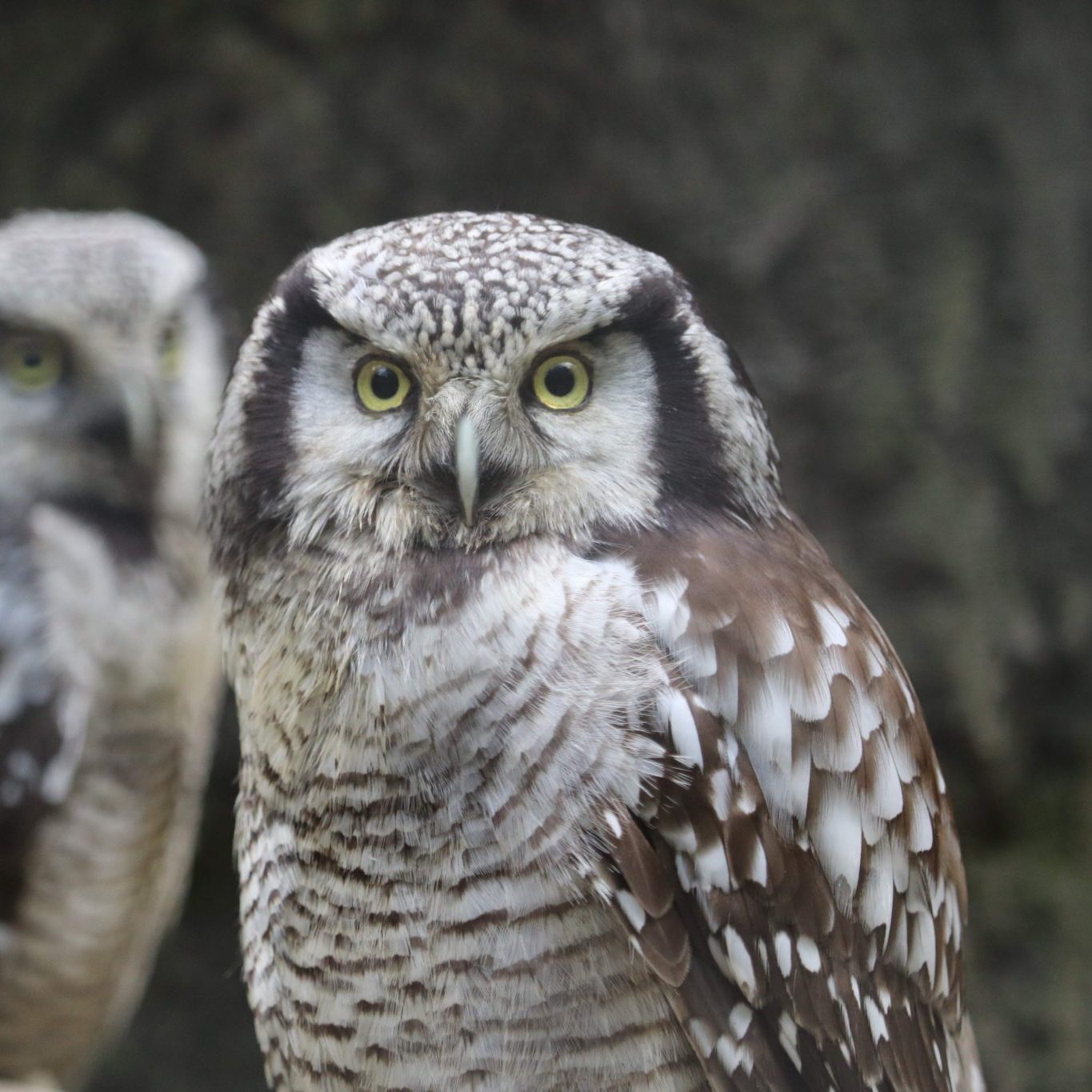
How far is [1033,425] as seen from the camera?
382cm

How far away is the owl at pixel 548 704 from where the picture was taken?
141 centimetres

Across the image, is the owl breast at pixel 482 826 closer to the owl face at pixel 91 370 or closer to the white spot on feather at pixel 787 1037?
the white spot on feather at pixel 787 1037

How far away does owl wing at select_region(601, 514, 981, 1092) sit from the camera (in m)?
1.42

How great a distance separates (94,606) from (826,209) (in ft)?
7.63

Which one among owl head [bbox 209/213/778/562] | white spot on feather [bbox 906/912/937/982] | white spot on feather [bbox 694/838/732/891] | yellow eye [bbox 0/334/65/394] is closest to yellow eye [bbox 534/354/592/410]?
owl head [bbox 209/213/778/562]

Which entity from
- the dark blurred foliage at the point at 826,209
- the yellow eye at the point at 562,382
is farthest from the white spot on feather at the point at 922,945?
the dark blurred foliage at the point at 826,209

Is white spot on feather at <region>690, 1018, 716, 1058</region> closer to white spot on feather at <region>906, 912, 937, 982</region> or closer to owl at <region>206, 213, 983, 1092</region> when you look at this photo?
owl at <region>206, 213, 983, 1092</region>

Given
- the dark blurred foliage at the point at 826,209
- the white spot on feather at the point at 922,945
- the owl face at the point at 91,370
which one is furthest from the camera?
the dark blurred foliage at the point at 826,209

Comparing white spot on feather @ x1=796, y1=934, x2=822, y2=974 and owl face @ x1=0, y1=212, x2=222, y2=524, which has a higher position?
owl face @ x1=0, y1=212, x2=222, y2=524

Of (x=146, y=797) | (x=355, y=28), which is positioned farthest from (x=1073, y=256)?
(x=146, y=797)

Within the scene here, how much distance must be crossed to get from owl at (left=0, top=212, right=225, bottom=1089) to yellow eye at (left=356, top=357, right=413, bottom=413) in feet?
4.48

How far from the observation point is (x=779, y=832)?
1482 mm

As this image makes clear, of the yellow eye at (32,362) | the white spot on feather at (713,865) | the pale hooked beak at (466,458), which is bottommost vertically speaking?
the white spot on feather at (713,865)

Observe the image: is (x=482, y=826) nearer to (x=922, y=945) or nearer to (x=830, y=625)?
(x=830, y=625)
